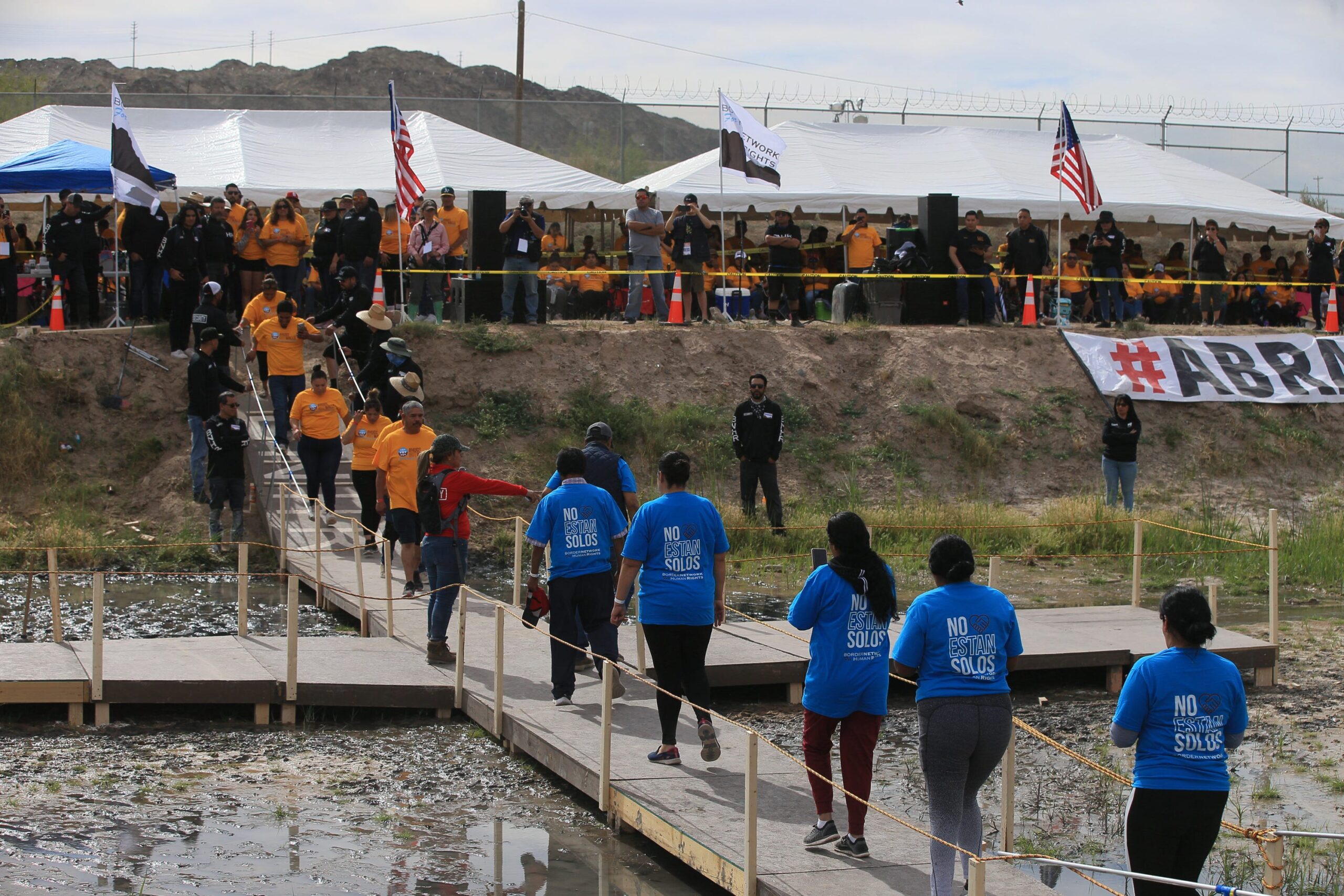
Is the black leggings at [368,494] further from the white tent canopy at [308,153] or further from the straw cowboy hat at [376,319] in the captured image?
the white tent canopy at [308,153]

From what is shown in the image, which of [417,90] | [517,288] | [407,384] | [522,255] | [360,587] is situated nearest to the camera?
[360,587]

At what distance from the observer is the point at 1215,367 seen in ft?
79.3

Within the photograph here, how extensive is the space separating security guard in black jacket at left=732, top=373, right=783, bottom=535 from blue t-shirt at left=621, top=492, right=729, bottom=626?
9199 millimetres

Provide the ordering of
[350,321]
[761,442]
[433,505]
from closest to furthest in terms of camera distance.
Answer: [433,505]
[761,442]
[350,321]

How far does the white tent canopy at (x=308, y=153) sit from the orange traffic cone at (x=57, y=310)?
4.35m

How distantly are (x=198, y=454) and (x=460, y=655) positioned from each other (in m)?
8.26

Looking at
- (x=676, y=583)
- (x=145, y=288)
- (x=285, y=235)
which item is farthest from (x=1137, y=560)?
(x=145, y=288)

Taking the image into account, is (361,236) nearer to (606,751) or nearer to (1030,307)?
(1030,307)

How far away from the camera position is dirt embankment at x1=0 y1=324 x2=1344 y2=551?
19.9 metres

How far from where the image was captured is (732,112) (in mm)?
21328

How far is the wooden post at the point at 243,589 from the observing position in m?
11.6

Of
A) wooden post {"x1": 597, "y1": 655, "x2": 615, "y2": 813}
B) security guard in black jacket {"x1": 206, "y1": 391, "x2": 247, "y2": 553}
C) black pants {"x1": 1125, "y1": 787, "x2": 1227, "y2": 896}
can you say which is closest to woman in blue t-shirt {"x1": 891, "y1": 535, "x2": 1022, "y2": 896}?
black pants {"x1": 1125, "y1": 787, "x2": 1227, "y2": 896}

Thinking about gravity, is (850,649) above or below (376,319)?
below

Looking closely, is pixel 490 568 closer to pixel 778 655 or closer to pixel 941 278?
pixel 778 655
